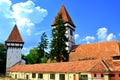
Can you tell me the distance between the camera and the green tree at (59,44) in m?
50.5

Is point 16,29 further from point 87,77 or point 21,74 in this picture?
point 87,77

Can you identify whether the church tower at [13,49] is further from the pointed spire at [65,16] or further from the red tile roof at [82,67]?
the red tile roof at [82,67]

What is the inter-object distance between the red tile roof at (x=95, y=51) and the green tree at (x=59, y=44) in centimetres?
216

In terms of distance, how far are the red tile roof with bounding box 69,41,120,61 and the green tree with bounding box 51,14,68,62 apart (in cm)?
216

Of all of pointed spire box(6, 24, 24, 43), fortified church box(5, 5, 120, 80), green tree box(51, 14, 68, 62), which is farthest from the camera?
pointed spire box(6, 24, 24, 43)

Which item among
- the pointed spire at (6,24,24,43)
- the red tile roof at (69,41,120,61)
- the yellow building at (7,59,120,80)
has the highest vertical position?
the pointed spire at (6,24,24,43)

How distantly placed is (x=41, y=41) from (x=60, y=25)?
12.6 m

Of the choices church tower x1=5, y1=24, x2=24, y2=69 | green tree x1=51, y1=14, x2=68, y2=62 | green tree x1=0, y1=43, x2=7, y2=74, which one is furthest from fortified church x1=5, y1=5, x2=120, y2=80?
green tree x1=0, y1=43, x2=7, y2=74

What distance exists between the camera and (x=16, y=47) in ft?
195

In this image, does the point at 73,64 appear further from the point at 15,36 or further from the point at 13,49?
the point at 15,36

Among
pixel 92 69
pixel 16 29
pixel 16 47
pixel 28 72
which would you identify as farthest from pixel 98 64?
pixel 16 29

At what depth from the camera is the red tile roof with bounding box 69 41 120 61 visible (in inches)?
1807

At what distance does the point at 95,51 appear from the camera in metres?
48.6

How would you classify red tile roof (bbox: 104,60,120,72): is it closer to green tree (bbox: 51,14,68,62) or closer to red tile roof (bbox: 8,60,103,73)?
red tile roof (bbox: 8,60,103,73)
